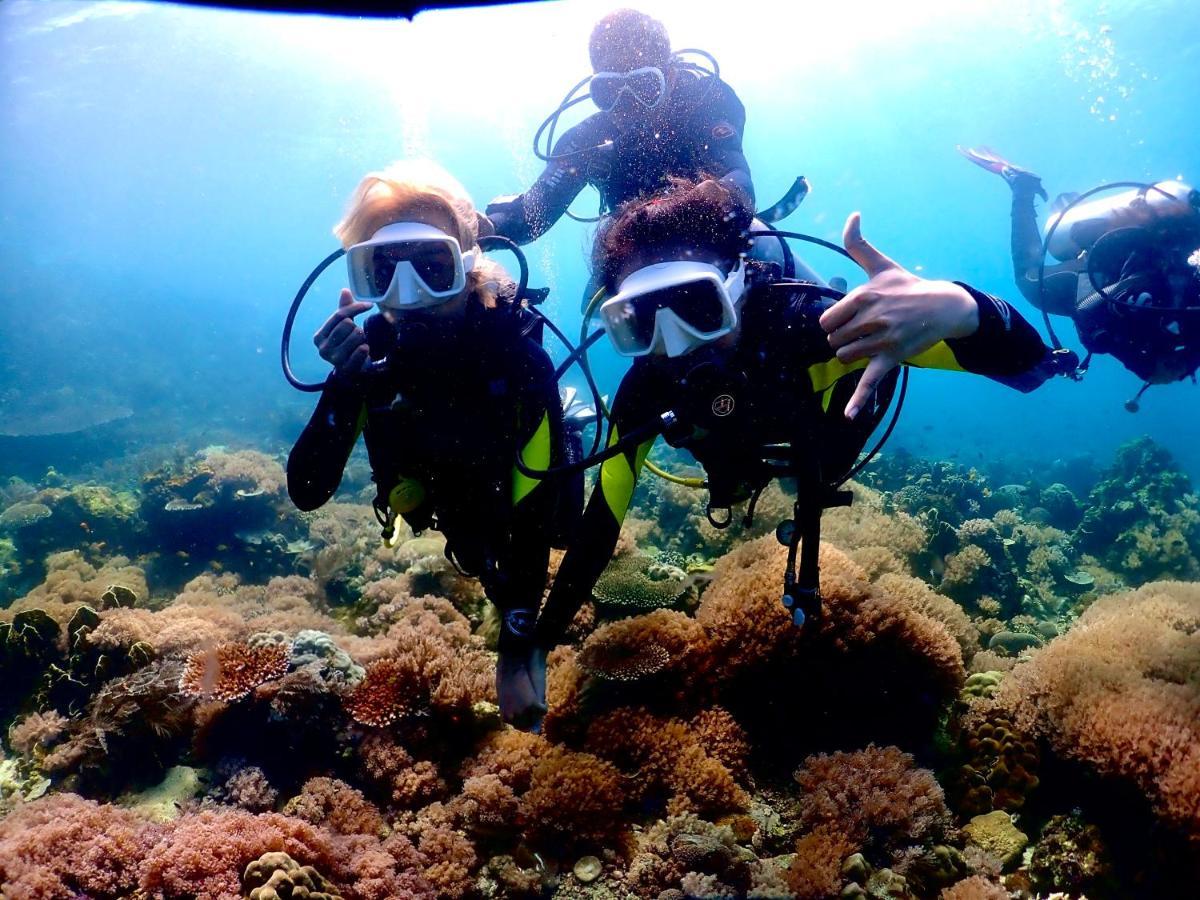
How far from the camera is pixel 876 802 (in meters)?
3.55

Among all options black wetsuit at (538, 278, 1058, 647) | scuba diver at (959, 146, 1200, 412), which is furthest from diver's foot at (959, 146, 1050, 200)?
black wetsuit at (538, 278, 1058, 647)

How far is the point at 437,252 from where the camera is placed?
3309mm

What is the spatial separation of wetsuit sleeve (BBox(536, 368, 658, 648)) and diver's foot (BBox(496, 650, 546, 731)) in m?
0.17

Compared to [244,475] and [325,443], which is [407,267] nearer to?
[325,443]

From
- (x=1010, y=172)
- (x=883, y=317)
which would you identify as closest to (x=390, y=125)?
(x=1010, y=172)

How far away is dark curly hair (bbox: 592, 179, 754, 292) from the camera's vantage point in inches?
110

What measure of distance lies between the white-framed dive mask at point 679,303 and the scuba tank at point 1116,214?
6.24 meters

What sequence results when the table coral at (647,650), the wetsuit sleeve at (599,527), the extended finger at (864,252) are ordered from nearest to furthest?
the extended finger at (864,252) < the wetsuit sleeve at (599,527) < the table coral at (647,650)

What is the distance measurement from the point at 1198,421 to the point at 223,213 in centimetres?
10900

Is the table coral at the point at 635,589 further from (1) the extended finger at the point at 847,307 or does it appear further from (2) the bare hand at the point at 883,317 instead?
(1) the extended finger at the point at 847,307

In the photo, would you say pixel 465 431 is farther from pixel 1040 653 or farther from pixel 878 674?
pixel 1040 653

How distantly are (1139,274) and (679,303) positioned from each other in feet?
20.0

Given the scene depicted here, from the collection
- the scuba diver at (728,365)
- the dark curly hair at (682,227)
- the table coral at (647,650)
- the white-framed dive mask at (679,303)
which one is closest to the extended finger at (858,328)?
the scuba diver at (728,365)

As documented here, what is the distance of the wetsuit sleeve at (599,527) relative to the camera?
3.33 meters
